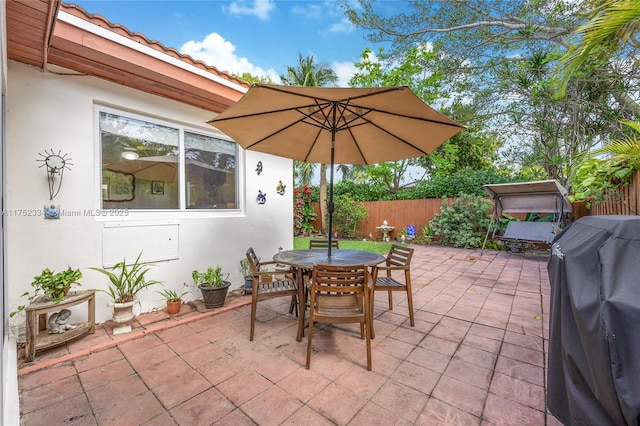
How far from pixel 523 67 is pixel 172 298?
9459 mm

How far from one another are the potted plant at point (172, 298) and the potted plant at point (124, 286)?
0.28 metres

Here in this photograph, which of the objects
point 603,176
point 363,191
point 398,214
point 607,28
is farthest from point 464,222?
point 607,28

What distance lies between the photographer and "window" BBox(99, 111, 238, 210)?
3205 millimetres

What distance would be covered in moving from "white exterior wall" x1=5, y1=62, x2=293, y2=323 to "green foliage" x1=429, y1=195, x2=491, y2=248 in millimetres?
7253

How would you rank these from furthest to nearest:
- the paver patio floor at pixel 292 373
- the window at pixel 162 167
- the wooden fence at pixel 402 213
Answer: the wooden fence at pixel 402 213
the window at pixel 162 167
the paver patio floor at pixel 292 373

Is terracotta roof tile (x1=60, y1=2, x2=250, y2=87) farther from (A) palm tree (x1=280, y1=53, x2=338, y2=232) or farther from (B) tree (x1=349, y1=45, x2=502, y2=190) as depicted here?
(A) palm tree (x1=280, y1=53, x2=338, y2=232)

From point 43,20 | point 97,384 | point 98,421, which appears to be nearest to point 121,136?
point 43,20

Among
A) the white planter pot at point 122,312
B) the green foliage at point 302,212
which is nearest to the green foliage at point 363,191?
the green foliage at point 302,212

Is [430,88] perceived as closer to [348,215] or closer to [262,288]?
[348,215]

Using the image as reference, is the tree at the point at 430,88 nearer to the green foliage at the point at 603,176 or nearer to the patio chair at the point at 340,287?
the green foliage at the point at 603,176

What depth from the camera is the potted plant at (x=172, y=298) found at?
334cm

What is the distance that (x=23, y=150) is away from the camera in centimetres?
259

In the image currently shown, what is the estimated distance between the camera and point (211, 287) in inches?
138

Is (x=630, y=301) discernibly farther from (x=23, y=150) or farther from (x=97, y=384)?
(x=23, y=150)
